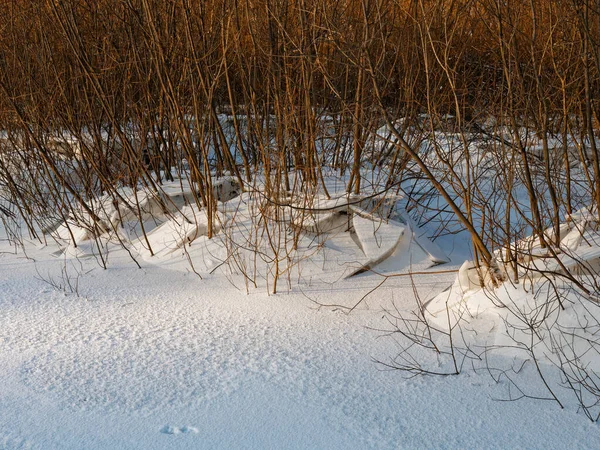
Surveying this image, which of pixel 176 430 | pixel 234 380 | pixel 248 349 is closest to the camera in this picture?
pixel 176 430

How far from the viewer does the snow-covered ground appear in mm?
2371

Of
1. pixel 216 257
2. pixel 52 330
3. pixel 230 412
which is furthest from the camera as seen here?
pixel 216 257

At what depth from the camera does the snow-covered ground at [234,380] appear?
93.4 inches

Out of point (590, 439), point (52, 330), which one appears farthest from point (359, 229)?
point (590, 439)

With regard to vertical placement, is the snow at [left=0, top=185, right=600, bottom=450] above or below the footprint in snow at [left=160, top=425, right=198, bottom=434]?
below

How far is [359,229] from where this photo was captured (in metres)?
4.36

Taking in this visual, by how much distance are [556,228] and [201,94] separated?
295 cm

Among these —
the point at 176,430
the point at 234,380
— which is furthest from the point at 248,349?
the point at 176,430

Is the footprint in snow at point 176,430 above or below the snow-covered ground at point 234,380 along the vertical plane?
above

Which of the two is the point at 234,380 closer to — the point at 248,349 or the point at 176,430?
the point at 248,349

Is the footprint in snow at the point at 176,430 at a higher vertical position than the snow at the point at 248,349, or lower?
higher

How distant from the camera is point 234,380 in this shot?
279 centimetres

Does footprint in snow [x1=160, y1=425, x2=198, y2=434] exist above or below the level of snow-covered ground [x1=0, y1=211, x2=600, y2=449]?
above

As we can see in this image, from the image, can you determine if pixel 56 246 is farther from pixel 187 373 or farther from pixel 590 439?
pixel 590 439
